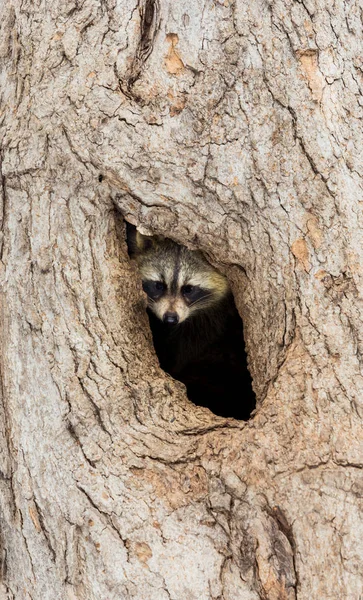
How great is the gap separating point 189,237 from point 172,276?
110cm

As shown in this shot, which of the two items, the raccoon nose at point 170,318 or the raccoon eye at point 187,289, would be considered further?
the raccoon eye at point 187,289

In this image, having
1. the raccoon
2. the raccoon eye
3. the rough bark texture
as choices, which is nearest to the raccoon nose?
the raccoon

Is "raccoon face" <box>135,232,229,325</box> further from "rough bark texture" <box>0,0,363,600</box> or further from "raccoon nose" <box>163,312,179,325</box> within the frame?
"rough bark texture" <box>0,0,363,600</box>

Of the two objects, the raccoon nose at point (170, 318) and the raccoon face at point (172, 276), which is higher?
the raccoon face at point (172, 276)

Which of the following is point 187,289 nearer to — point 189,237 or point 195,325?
point 195,325

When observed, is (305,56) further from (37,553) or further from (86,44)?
(37,553)

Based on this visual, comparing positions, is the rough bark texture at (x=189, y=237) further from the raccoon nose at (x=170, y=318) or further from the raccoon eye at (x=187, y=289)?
the raccoon eye at (x=187, y=289)

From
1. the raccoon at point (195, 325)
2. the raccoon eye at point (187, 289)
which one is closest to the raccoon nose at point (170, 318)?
the raccoon at point (195, 325)

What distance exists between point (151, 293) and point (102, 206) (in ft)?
4.29

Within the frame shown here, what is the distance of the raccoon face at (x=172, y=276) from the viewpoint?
4.07 metres

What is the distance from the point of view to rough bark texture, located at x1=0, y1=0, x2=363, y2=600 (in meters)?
2.61

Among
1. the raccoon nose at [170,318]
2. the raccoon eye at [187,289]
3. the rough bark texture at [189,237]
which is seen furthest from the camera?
the raccoon eye at [187,289]

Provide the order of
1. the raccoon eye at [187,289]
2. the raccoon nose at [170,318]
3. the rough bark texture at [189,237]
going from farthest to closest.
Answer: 1. the raccoon eye at [187,289]
2. the raccoon nose at [170,318]
3. the rough bark texture at [189,237]

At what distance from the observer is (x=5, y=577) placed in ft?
9.75
